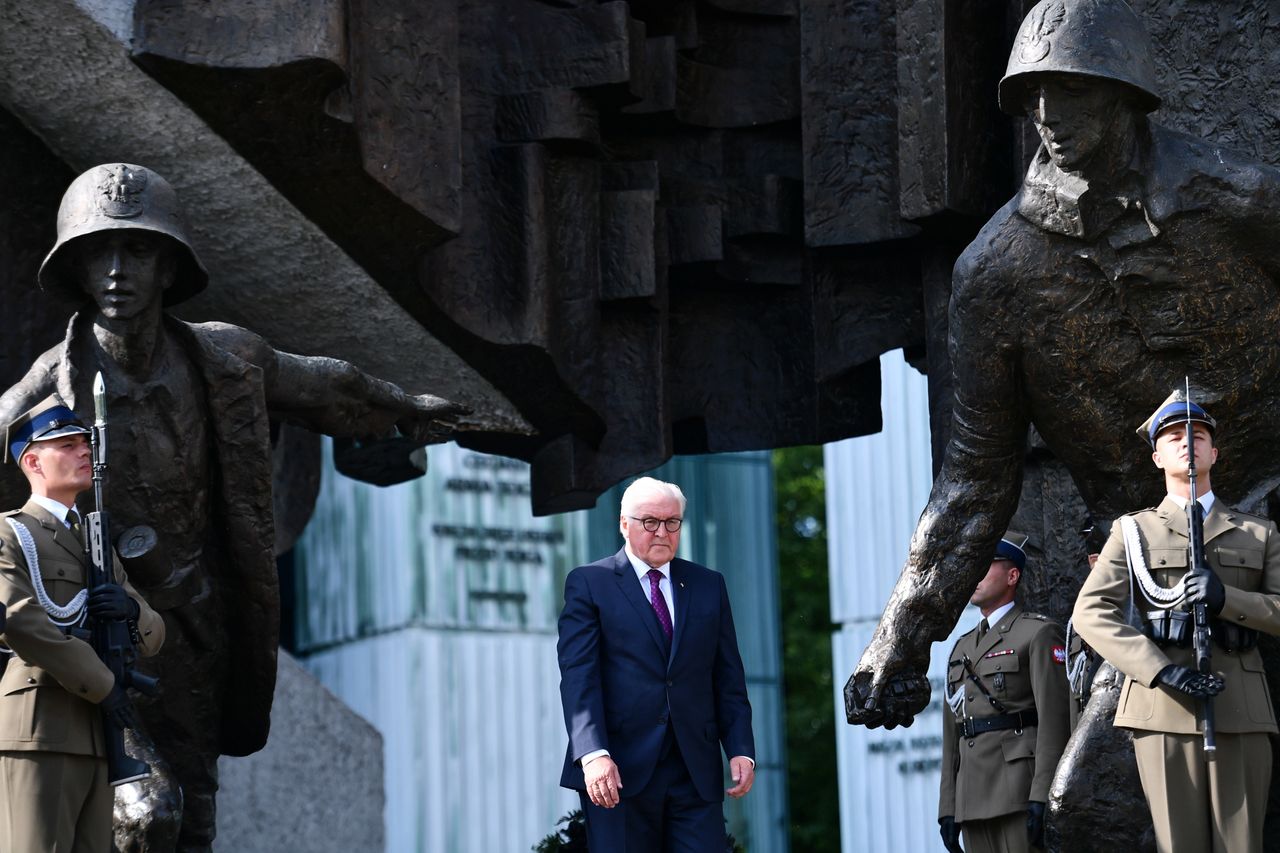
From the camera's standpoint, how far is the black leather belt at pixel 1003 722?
392 inches

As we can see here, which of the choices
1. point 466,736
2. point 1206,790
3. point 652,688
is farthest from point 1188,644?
point 466,736

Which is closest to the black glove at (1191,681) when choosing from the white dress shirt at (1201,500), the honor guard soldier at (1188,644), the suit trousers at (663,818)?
the honor guard soldier at (1188,644)

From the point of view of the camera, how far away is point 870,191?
38.9 feet

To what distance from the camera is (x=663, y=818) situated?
882cm

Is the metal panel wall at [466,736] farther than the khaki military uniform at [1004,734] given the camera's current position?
Yes

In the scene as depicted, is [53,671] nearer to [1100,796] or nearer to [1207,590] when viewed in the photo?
[1100,796]

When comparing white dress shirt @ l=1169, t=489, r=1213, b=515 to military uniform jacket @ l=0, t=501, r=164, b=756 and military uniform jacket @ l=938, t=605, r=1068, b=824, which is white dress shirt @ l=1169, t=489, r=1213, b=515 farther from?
military uniform jacket @ l=0, t=501, r=164, b=756

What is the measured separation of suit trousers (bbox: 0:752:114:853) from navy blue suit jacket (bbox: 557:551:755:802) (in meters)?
1.54

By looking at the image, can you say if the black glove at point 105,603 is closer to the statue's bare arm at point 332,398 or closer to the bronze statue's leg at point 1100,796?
the statue's bare arm at point 332,398

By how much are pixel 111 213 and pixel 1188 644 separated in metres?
3.91

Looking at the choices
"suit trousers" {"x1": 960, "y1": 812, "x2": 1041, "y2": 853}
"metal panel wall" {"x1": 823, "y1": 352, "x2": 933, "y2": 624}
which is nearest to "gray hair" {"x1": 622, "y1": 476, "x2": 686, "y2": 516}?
"suit trousers" {"x1": 960, "y1": 812, "x2": 1041, "y2": 853}

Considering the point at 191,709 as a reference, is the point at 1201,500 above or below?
above

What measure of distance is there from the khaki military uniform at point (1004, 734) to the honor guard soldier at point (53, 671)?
3.23 metres

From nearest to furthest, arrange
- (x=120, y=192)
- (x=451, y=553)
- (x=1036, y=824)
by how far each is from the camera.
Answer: (x=1036, y=824)
(x=120, y=192)
(x=451, y=553)
